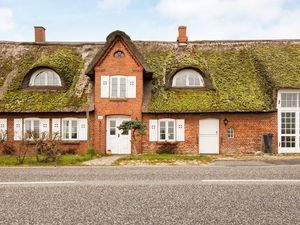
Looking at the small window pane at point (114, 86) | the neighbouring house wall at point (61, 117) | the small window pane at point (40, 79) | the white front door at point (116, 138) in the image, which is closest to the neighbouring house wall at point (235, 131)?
the white front door at point (116, 138)

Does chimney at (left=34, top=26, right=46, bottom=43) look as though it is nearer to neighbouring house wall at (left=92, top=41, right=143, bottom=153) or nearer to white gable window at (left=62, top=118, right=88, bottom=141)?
neighbouring house wall at (left=92, top=41, right=143, bottom=153)

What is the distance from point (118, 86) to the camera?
21.6m

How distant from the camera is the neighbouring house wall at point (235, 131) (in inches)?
825

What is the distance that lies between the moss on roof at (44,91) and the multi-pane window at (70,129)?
912mm

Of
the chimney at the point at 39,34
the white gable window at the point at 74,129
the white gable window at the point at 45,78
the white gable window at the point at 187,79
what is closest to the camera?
the white gable window at the point at 74,129

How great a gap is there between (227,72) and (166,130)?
6.43 meters

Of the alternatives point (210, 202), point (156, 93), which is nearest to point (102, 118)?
point (156, 93)

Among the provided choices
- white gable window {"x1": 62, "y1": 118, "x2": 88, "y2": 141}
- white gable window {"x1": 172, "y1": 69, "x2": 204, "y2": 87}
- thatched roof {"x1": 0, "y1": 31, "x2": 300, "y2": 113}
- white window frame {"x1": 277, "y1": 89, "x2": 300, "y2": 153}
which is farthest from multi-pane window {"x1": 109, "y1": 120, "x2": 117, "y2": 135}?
white window frame {"x1": 277, "y1": 89, "x2": 300, "y2": 153}

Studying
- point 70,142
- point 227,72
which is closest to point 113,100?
point 70,142

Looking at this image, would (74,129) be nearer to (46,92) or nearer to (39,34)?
(46,92)

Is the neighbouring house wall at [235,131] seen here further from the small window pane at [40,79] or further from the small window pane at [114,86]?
the small window pane at [40,79]

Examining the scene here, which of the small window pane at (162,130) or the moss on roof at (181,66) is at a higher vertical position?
the moss on roof at (181,66)

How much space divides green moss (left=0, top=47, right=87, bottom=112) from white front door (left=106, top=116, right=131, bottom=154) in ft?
7.89

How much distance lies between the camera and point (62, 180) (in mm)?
9461
